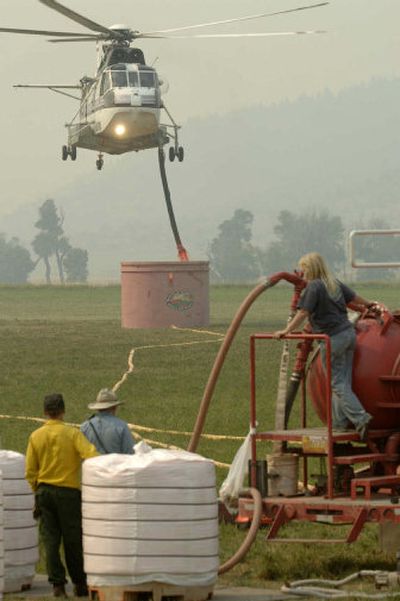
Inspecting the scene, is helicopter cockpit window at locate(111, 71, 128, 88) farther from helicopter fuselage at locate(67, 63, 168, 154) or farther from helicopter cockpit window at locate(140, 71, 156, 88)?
helicopter cockpit window at locate(140, 71, 156, 88)

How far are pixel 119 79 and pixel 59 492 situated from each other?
58271mm

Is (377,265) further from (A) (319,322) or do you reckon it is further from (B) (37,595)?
(B) (37,595)

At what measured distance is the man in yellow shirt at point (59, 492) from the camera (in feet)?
45.8

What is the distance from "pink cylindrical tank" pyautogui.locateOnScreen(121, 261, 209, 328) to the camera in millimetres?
60094

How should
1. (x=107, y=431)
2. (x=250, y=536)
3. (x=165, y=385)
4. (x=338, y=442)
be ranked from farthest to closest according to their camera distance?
(x=165, y=385) → (x=338, y=442) → (x=107, y=431) → (x=250, y=536)

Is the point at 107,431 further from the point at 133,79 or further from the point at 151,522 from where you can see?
the point at 133,79

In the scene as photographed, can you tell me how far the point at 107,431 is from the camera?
584 inches

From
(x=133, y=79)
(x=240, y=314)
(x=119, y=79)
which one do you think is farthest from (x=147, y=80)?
(x=240, y=314)

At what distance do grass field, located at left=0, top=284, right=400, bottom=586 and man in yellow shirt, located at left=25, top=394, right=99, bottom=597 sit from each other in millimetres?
1484

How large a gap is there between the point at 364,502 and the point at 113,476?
2515mm

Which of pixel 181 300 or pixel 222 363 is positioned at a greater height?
pixel 181 300

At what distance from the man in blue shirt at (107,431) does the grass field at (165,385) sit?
1448 mm

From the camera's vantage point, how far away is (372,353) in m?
15.3

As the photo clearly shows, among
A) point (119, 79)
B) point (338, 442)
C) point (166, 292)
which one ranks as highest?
point (119, 79)
